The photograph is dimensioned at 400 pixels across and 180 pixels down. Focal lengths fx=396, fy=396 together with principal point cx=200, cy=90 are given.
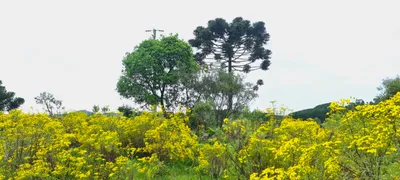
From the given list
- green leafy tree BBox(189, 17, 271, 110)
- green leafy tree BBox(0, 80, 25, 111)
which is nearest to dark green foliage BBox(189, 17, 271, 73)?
green leafy tree BBox(189, 17, 271, 110)

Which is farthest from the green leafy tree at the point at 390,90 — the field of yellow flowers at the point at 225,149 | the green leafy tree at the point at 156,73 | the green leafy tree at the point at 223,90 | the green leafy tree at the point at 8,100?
the green leafy tree at the point at 8,100

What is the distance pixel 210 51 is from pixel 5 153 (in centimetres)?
2041

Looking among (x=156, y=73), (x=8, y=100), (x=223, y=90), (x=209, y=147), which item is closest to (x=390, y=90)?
(x=223, y=90)

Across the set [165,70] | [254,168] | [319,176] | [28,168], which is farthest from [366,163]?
[165,70]

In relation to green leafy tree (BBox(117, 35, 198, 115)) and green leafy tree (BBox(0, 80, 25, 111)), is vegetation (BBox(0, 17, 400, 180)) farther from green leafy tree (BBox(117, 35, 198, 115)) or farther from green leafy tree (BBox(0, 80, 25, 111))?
green leafy tree (BBox(0, 80, 25, 111))

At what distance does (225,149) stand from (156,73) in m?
15.1

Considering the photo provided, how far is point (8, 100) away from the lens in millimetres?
22781

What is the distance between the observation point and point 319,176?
420 cm

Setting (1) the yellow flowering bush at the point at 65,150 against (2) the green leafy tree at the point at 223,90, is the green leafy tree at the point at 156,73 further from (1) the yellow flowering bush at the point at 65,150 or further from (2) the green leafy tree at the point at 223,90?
(1) the yellow flowering bush at the point at 65,150

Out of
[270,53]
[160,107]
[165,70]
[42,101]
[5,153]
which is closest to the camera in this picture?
[5,153]

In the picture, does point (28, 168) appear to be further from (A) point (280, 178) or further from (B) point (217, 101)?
(B) point (217, 101)

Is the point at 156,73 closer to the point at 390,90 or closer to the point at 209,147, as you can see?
the point at 390,90

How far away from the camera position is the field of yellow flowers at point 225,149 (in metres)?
4.08

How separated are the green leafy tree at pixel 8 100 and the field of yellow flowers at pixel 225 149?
1609cm
